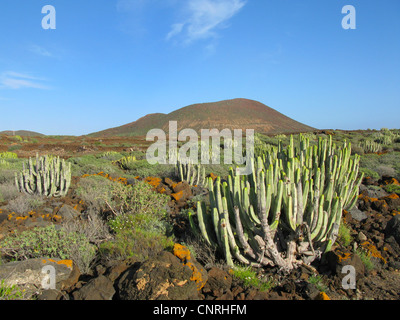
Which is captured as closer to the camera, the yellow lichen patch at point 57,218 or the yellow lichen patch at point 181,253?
the yellow lichen patch at point 181,253

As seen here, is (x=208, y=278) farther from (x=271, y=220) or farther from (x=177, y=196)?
(x=177, y=196)

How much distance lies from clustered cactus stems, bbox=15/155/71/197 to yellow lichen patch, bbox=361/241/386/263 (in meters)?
7.78

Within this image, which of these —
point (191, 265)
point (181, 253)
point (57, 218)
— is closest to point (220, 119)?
point (57, 218)

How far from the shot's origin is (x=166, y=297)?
9.75 feet

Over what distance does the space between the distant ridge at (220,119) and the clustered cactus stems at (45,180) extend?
60882mm

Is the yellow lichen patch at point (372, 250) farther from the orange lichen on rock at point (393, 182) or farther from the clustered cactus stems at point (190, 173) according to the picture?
the clustered cactus stems at point (190, 173)

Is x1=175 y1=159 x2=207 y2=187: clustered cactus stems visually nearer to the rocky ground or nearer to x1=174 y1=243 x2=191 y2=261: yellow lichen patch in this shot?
the rocky ground

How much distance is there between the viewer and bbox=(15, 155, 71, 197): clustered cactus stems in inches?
330

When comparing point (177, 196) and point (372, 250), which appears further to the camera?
point (177, 196)

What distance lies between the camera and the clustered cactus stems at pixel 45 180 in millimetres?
8375

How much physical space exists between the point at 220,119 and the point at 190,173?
65.6 metres

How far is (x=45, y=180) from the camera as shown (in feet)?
27.6

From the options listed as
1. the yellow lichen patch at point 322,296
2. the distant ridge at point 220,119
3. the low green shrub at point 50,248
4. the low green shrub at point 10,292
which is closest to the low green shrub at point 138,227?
the low green shrub at point 50,248

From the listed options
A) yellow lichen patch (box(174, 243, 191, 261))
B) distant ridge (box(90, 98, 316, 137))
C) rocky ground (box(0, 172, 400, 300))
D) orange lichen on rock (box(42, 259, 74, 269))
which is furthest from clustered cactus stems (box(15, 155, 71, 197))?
distant ridge (box(90, 98, 316, 137))
